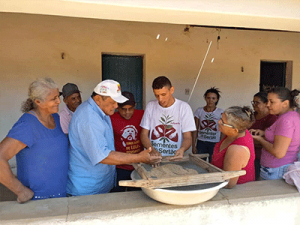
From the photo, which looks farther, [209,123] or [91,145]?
[209,123]

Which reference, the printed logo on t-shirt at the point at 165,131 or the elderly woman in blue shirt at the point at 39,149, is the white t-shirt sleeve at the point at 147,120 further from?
the elderly woman in blue shirt at the point at 39,149

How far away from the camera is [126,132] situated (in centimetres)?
251

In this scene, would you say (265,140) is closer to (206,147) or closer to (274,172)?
(274,172)

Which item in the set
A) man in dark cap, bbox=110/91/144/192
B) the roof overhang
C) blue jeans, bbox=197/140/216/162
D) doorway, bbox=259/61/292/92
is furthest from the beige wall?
the roof overhang

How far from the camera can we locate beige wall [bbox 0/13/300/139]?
3.97 metres

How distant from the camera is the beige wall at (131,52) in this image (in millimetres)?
3973

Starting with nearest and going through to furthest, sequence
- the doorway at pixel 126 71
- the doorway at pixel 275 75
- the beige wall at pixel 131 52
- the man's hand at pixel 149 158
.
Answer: the man's hand at pixel 149 158
the beige wall at pixel 131 52
the doorway at pixel 126 71
the doorway at pixel 275 75

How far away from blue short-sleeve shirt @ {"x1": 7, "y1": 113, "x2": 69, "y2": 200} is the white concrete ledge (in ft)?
0.35

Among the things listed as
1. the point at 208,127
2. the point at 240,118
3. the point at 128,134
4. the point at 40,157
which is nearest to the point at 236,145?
Result: the point at 240,118

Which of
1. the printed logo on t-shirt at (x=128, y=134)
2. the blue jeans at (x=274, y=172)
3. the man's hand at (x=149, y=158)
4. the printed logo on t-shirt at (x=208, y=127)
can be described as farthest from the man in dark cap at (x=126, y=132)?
the printed logo on t-shirt at (x=208, y=127)

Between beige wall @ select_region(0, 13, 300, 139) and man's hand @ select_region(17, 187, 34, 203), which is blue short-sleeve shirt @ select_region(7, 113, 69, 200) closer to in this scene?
man's hand @ select_region(17, 187, 34, 203)

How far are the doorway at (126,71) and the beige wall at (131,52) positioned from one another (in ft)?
0.69

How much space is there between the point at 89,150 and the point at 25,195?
0.51 m

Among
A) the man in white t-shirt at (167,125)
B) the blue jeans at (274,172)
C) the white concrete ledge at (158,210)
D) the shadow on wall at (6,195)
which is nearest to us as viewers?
the white concrete ledge at (158,210)
